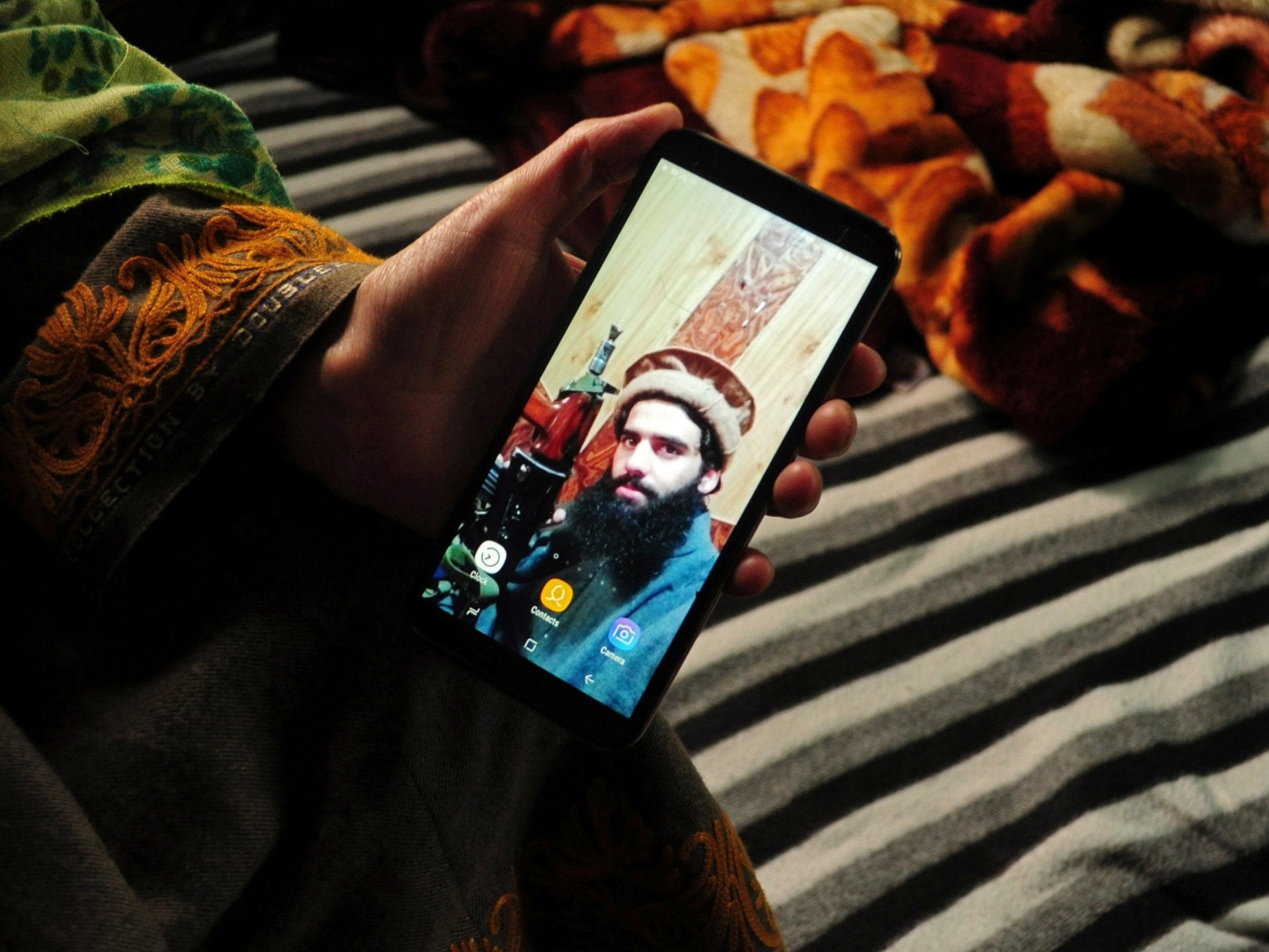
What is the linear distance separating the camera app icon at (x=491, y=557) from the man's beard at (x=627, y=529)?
0.03 metres

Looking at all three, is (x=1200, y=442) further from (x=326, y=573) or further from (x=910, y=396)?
(x=326, y=573)

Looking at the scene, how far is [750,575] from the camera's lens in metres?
0.46

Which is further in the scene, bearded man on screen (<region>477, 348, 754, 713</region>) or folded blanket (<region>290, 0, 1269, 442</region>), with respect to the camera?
folded blanket (<region>290, 0, 1269, 442</region>)

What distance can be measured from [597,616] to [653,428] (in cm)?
9

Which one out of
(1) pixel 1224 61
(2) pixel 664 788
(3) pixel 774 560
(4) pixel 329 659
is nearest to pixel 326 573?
(4) pixel 329 659

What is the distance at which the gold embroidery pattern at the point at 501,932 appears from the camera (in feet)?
1.35

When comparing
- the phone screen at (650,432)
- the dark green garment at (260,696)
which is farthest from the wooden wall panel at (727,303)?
the dark green garment at (260,696)

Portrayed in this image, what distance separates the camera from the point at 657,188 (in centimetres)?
47

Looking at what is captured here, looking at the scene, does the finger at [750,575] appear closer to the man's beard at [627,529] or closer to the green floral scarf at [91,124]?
the man's beard at [627,529]

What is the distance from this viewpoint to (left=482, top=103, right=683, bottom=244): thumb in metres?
0.47

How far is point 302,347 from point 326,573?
107 millimetres

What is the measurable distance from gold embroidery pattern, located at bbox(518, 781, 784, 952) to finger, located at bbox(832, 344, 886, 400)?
220 millimetres

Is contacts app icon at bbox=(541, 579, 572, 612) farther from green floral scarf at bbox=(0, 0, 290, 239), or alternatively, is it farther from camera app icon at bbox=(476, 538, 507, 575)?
green floral scarf at bbox=(0, 0, 290, 239)

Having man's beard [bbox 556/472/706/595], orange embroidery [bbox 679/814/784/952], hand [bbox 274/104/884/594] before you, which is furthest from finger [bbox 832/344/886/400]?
orange embroidery [bbox 679/814/784/952]
